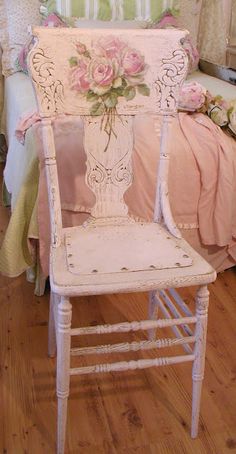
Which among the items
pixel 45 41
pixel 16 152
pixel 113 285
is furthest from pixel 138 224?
pixel 16 152

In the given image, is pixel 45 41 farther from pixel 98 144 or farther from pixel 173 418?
pixel 173 418

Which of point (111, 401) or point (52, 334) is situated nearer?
point (111, 401)

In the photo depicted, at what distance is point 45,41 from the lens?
→ 131 cm

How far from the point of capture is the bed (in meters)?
1.82

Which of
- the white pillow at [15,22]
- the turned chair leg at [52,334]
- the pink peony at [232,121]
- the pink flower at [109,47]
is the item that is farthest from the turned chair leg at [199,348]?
the white pillow at [15,22]

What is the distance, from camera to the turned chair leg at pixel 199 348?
4.19ft

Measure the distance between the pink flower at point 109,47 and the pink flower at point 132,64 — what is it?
2cm

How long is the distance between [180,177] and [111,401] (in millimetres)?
863

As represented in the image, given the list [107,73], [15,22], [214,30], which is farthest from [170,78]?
[214,30]

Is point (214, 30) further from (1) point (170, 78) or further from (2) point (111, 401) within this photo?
(2) point (111, 401)

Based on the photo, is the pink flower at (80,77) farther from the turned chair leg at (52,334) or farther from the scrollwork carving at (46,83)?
the turned chair leg at (52,334)

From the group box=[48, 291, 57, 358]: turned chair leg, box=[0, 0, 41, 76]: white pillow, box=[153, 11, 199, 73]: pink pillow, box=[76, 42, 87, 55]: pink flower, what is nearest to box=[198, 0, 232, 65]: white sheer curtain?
box=[153, 11, 199, 73]: pink pillow

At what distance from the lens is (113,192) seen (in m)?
1.51

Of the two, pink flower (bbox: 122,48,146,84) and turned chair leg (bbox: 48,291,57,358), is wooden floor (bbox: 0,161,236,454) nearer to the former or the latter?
turned chair leg (bbox: 48,291,57,358)
